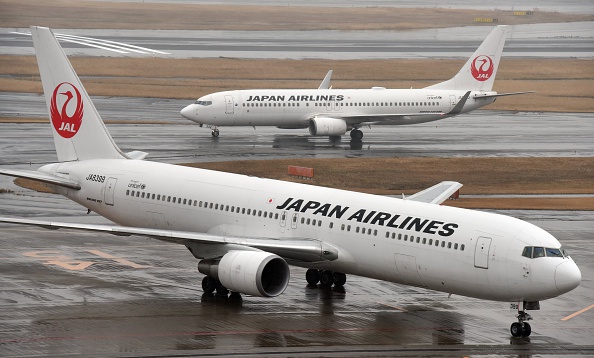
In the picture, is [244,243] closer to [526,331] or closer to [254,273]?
[254,273]

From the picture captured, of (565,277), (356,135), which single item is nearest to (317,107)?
(356,135)

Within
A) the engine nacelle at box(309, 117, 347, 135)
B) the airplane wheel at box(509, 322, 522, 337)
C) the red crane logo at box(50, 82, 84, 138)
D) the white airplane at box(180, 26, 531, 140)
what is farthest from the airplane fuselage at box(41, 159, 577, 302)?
the white airplane at box(180, 26, 531, 140)

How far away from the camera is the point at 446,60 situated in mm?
154250

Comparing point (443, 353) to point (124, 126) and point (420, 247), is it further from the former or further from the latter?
point (124, 126)

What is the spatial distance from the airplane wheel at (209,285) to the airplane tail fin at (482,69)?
56.2 meters

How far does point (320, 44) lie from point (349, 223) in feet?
449

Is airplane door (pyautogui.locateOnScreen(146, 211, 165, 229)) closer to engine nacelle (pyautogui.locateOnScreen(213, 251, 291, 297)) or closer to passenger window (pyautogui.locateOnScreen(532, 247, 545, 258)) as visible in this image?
engine nacelle (pyautogui.locateOnScreen(213, 251, 291, 297))

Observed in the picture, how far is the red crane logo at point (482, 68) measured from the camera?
93.9m

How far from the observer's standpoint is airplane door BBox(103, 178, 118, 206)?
46188 millimetres

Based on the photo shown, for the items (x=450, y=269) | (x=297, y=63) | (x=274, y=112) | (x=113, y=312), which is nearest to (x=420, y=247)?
(x=450, y=269)

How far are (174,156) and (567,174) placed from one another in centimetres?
2728

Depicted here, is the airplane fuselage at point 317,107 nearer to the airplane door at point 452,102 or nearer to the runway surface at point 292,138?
the airplane door at point 452,102

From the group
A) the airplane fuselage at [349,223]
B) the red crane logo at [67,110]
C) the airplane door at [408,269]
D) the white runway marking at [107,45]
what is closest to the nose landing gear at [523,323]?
the airplane fuselage at [349,223]

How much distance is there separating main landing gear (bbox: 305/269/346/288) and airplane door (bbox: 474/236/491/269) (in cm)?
792
